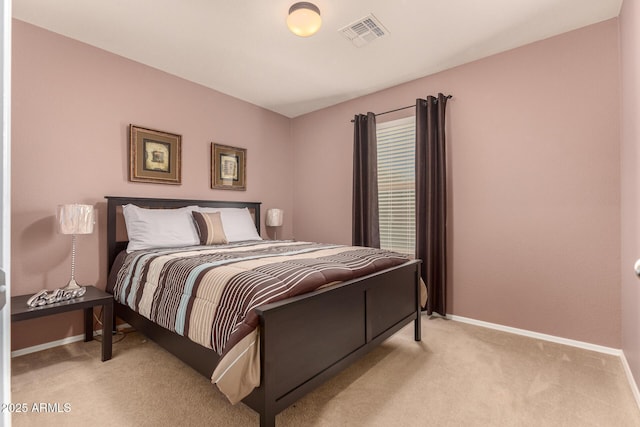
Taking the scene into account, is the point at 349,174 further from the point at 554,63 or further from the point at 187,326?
the point at 187,326

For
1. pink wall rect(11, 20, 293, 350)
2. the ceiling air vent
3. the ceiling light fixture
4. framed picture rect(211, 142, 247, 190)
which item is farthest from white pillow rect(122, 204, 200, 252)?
the ceiling air vent

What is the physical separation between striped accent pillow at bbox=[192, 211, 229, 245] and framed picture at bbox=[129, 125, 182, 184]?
0.53 metres

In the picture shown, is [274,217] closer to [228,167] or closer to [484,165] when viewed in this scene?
[228,167]

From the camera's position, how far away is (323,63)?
3061mm

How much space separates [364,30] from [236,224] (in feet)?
7.48

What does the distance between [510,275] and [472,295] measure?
395 mm

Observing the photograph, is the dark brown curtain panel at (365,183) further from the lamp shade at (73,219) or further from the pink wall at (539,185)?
the lamp shade at (73,219)

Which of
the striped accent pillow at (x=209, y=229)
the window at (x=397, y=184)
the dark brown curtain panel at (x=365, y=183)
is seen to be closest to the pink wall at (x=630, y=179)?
the window at (x=397, y=184)

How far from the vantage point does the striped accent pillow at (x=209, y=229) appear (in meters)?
3.03

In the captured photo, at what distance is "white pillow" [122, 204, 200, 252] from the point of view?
106 inches

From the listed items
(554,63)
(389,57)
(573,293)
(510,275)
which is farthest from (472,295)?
(389,57)

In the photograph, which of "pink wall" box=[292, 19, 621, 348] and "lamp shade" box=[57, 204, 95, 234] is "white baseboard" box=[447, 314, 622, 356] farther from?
"lamp shade" box=[57, 204, 95, 234]

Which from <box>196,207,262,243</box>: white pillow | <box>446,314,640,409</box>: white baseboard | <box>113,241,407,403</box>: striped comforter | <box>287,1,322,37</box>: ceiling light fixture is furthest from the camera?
<box>196,207,262,243</box>: white pillow

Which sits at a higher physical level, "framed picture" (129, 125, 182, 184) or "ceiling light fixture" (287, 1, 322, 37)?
"ceiling light fixture" (287, 1, 322, 37)
